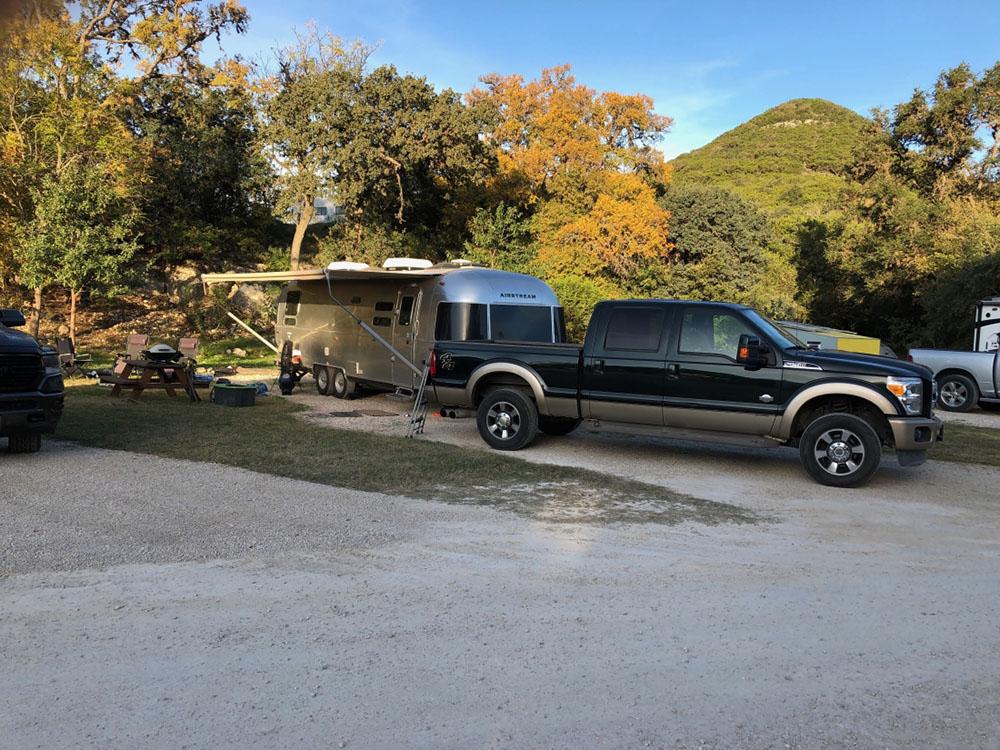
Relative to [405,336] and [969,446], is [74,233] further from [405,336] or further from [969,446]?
[969,446]

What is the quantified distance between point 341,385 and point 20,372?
735 centimetres

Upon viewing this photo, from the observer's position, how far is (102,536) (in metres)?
5.63

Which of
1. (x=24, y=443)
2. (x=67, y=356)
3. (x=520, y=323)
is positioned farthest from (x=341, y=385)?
(x=24, y=443)

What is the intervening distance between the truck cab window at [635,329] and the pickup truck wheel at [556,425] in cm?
170

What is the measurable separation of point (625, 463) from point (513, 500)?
2.46 meters

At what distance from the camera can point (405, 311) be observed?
13062 millimetres

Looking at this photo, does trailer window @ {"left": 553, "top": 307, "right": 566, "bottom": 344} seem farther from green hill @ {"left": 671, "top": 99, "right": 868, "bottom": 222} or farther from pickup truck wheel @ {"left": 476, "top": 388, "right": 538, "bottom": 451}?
green hill @ {"left": 671, "top": 99, "right": 868, "bottom": 222}

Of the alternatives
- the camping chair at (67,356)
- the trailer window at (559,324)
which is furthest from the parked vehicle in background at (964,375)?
the camping chair at (67,356)

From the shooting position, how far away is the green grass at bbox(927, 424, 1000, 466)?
9961mm

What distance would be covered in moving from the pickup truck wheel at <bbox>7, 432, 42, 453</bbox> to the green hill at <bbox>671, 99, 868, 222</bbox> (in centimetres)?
4094

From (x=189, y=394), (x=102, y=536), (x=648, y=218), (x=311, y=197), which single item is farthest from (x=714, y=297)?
(x=102, y=536)

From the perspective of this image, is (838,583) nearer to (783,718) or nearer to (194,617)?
(783,718)

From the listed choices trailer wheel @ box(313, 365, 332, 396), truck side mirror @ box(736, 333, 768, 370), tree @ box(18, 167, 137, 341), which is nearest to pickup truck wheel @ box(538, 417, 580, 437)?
truck side mirror @ box(736, 333, 768, 370)

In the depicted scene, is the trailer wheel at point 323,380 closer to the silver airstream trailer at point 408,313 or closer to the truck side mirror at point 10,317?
the silver airstream trailer at point 408,313
